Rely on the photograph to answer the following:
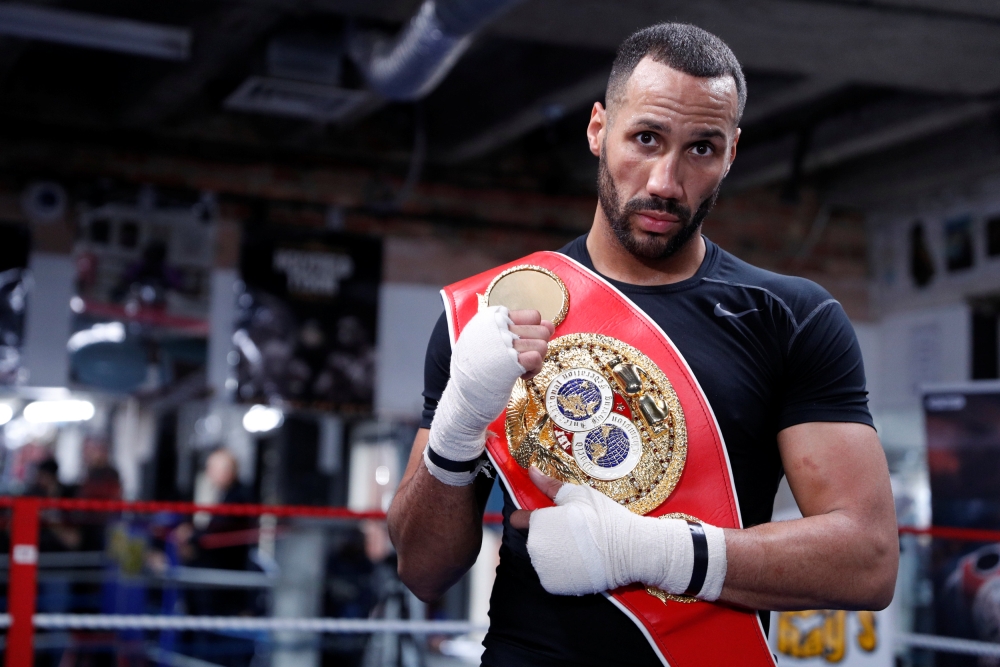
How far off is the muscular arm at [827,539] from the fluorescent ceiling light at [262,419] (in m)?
4.67

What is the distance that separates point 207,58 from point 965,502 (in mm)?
3856

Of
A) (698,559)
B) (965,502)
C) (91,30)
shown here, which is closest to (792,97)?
(965,502)

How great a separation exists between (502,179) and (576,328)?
201 inches

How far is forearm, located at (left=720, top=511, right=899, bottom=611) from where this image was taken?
1088mm

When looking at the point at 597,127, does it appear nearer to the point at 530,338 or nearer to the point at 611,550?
the point at 530,338

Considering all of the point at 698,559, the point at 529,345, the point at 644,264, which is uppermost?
the point at 644,264

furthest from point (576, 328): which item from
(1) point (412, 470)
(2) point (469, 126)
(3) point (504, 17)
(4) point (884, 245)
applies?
(4) point (884, 245)

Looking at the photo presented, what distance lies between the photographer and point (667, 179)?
3.85ft

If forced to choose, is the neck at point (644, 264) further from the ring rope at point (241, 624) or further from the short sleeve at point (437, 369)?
the ring rope at point (241, 624)

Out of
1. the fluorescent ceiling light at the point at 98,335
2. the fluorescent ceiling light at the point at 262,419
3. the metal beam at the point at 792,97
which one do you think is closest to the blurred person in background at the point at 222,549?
the fluorescent ceiling light at the point at 262,419

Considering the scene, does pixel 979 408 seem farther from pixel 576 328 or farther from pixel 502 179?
pixel 576 328

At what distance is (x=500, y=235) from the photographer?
20.3 feet

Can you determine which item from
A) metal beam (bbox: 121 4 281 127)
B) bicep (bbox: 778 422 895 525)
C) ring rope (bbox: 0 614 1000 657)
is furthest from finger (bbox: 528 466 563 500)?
metal beam (bbox: 121 4 281 127)

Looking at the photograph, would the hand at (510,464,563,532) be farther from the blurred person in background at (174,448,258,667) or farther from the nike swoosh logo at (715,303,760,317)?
the blurred person in background at (174,448,258,667)
